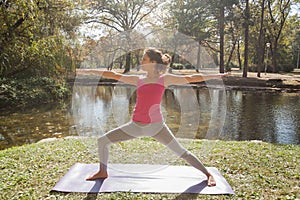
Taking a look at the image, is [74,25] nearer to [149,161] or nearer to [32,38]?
[32,38]

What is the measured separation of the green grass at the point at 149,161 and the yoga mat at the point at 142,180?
11 cm

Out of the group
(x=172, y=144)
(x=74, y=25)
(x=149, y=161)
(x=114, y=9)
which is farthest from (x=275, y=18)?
(x=172, y=144)

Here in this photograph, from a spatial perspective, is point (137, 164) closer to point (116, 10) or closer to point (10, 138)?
point (10, 138)

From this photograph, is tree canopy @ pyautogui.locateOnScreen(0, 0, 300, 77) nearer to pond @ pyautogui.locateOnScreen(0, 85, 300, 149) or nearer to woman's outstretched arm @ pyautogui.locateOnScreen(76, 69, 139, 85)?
woman's outstretched arm @ pyautogui.locateOnScreen(76, 69, 139, 85)

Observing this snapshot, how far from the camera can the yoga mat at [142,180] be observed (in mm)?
3074

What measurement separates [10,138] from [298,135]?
7825 mm

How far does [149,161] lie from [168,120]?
192 inches

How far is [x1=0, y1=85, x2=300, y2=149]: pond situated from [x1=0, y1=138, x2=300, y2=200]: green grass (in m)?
1.01

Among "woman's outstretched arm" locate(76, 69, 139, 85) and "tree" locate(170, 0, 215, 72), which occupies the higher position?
"tree" locate(170, 0, 215, 72)

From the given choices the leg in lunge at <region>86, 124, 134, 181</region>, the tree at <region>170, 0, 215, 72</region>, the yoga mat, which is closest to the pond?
the yoga mat

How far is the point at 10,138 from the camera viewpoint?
22.8 ft

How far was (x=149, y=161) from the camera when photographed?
408cm

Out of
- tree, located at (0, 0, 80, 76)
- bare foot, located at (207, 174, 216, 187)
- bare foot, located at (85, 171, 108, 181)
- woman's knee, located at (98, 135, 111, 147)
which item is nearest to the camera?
woman's knee, located at (98, 135, 111, 147)

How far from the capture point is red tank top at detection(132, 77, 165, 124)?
279 centimetres
